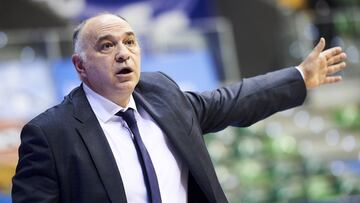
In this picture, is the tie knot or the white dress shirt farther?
the tie knot

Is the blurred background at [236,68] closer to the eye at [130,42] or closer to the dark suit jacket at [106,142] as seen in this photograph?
the dark suit jacket at [106,142]

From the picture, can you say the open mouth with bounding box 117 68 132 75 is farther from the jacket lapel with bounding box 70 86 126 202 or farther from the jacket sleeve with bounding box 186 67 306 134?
the jacket sleeve with bounding box 186 67 306 134

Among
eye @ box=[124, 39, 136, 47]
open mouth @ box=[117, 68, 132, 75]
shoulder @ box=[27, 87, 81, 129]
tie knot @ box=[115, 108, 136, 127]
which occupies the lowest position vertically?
tie knot @ box=[115, 108, 136, 127]

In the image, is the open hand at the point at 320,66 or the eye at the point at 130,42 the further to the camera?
the open hand at the point at 320,66

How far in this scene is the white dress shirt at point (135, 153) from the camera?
2.63m

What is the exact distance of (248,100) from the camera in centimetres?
300

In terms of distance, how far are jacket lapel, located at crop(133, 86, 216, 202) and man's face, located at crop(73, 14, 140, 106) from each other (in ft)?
0.37

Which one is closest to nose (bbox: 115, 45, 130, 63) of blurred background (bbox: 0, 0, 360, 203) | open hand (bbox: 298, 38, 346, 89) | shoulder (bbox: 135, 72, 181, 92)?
shoulder (bbox: 135, 72, 181, 92)

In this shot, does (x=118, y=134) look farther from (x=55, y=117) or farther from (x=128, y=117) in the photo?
(x=55, y=117)

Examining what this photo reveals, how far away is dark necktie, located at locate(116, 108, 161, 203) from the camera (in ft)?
8.60

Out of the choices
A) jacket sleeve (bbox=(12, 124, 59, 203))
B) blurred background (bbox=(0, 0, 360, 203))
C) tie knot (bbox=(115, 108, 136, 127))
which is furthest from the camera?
blurred background (bbox=(0, 0, 360, 203))

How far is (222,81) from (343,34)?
1.57 m

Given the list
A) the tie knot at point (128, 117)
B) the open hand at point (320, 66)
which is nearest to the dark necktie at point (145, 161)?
the tie knot at point (128, 117)

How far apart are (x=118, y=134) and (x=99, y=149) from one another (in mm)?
125
